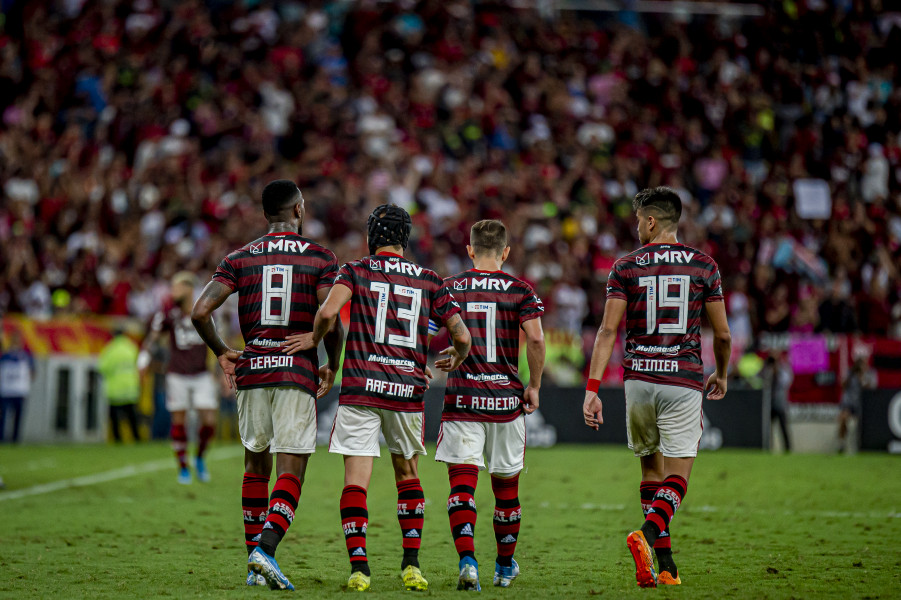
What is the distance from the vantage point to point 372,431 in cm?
675

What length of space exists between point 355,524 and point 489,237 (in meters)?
2.05

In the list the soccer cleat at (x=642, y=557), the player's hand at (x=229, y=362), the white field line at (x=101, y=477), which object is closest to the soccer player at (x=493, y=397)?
the soccer cleat at (x=642, y=557)

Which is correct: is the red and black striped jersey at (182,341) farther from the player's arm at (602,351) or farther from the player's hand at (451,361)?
the player's arm at (602,351)

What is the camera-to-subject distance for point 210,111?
25359 millimetres

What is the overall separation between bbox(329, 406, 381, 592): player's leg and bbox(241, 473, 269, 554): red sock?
61 centimetres

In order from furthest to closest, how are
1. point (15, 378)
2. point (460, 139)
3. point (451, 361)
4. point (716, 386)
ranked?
point (460, 139), point (15, 378), point (716, 386), point (451, 361)

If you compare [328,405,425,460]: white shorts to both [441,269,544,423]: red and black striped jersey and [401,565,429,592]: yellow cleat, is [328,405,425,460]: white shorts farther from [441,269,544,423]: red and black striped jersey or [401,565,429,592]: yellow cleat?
[401,565,429,592]: yellow cleat

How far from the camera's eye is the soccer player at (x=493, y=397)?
6918mm

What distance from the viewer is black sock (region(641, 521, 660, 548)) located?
6.79 meters

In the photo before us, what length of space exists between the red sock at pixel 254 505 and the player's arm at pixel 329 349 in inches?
27.2

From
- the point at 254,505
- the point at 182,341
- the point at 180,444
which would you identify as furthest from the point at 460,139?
the point at 254,505

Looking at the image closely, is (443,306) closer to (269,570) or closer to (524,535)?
(269,570)

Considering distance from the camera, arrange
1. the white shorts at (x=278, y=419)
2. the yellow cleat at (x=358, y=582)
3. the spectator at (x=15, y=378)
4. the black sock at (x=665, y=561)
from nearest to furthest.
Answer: the yellow cleat at (x=358, y=582) → the white shorts at (x=278, y=419) → the black sock at (x=665, y=561) → the spectator at (x=15, y=378)

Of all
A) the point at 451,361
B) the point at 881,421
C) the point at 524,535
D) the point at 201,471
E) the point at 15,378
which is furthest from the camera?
the point at 15,378
